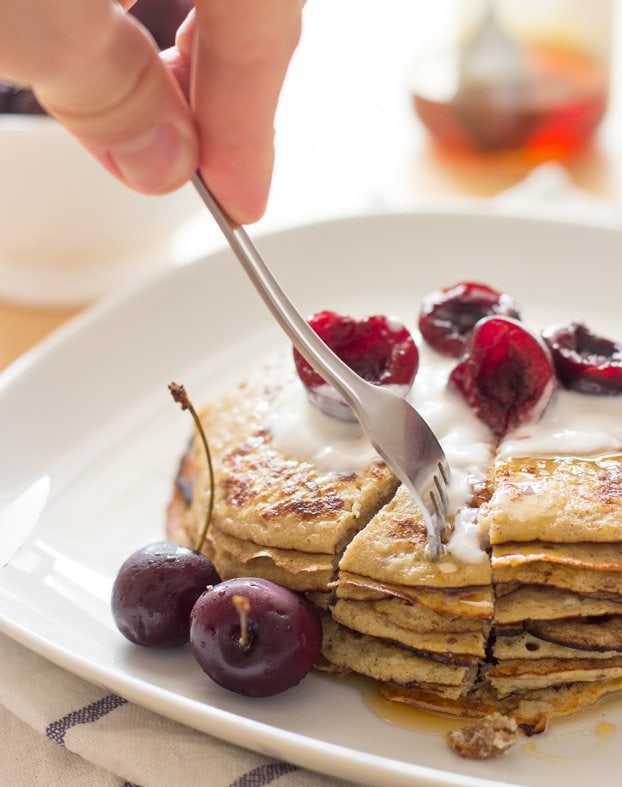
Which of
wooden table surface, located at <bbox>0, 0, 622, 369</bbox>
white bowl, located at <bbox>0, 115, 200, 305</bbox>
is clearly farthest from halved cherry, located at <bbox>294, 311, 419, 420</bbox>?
white bowl, located at <bbox>0, 115, 200, 305</bbox>

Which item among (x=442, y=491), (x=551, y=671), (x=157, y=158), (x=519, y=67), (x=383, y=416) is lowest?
(x=519, y=67)

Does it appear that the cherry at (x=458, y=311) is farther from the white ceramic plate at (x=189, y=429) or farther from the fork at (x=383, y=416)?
the white ceramic plate at (x=189, y=429)

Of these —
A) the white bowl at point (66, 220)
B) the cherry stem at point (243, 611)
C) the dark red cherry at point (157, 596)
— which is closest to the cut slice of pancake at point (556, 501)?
the cherry stem at point (243, 611)

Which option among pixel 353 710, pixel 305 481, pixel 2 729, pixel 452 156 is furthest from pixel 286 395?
pixel 452 156

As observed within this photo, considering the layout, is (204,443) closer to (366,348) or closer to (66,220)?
(366,348)

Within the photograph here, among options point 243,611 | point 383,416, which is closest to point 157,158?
point 383,416

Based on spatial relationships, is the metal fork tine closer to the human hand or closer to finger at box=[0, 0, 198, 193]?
the human hand

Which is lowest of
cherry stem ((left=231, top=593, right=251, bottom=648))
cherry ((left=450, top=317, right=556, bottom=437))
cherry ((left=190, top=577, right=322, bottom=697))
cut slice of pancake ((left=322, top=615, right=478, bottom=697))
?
cut slice of pancake ((left=322, top=615, right=478, bottom=697))
